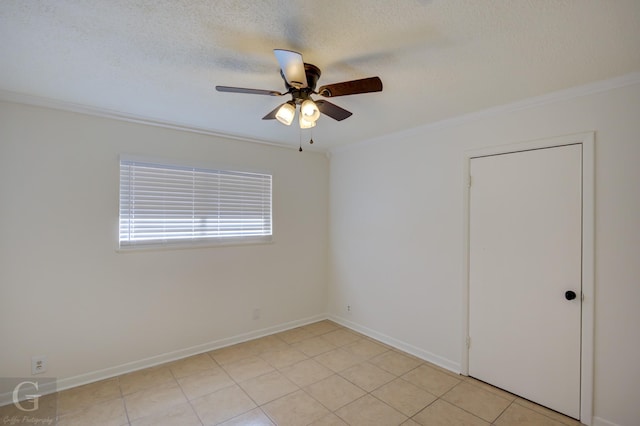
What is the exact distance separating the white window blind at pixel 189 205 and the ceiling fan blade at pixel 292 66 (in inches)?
80.3

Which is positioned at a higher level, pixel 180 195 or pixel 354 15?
pixel 354 15

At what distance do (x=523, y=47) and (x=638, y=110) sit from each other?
3.50ft

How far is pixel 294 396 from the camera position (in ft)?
8.22

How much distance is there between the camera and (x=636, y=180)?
198 centimetres

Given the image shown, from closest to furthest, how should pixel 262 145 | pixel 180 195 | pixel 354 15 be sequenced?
pixel 354 15 → pixel 180 195 → pixel 262 145

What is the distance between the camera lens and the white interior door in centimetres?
224

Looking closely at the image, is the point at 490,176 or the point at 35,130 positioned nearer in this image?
the point at 35,130

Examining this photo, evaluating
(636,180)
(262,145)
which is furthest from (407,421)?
(262,145)

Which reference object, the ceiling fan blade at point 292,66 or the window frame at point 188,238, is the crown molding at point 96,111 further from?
the ceiling fan blade at point 292,66

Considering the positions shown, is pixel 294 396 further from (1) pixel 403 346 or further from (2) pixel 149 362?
(2) pixel 149 362

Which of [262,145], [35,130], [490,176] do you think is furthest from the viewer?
[262,145]

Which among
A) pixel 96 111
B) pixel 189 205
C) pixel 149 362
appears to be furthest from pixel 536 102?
pixel 149 362

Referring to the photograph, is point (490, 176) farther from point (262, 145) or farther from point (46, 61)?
point (46, 61)

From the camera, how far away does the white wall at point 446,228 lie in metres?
2.02
